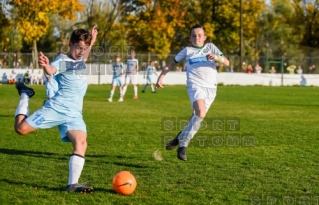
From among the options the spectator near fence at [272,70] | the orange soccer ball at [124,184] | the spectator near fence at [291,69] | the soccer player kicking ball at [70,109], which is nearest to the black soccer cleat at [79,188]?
the soccer player kicking ball at [70,109]

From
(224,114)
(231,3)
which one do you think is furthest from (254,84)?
(224,114)

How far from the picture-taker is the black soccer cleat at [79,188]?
646 cm

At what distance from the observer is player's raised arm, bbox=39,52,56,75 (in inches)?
241

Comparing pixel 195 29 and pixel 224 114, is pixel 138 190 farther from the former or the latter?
pixel 224 114

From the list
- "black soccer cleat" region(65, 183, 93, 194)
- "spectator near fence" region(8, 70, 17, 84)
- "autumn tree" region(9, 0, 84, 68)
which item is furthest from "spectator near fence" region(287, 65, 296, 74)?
"black soccer cleat" region(65, 183, 93, 194)

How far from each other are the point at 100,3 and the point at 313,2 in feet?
71.8

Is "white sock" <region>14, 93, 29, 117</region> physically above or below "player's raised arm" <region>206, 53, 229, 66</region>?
below

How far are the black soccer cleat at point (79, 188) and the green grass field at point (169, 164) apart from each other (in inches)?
4.0

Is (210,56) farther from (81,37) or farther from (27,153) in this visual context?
(27,153)

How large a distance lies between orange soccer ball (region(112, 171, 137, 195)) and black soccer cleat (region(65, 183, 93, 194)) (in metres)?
0.29

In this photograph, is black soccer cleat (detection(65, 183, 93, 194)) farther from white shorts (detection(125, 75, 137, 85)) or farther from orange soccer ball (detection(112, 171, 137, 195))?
white shorts (detection(125, 75, 137, 85))

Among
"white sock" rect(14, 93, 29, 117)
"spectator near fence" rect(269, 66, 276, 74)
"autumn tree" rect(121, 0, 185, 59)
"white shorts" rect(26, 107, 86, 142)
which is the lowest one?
"spectator near fence" rect(269, 66, 276, 74)

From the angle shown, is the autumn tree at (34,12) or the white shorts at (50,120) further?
the autumn tree at (34,12)

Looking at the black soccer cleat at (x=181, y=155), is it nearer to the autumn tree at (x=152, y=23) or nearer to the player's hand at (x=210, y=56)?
the player's hand at (x=210, y=56)
